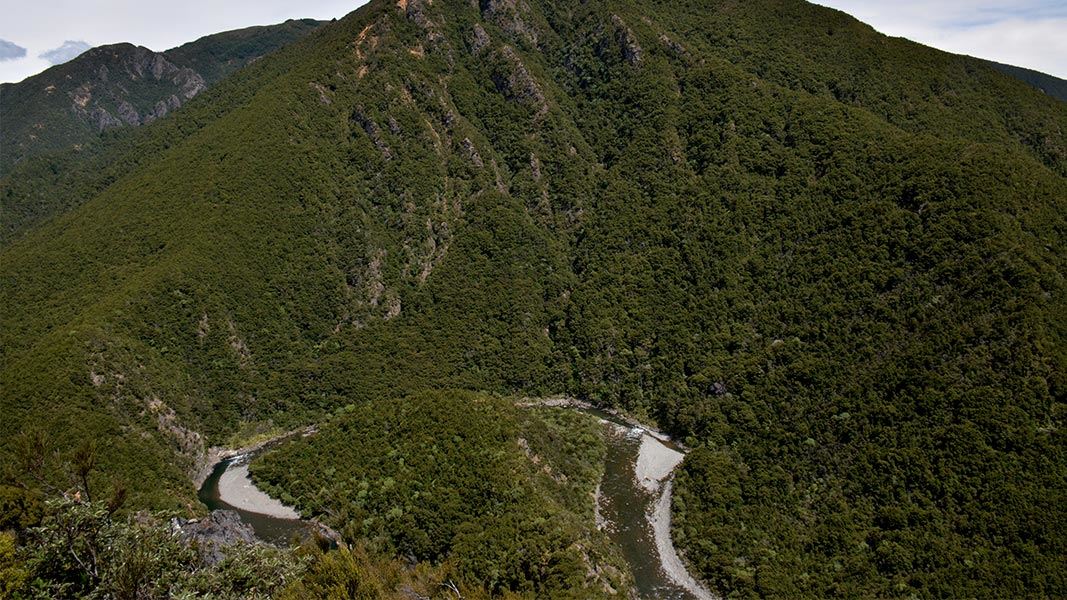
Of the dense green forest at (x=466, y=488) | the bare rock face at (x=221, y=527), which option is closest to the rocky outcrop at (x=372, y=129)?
the dense green forest at (x=466, y=488)

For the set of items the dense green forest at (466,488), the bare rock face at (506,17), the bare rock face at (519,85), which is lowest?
the dense green forest at (466,488)

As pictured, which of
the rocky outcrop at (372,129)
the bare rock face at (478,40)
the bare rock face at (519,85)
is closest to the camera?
the rocky outcrop at (372,129)

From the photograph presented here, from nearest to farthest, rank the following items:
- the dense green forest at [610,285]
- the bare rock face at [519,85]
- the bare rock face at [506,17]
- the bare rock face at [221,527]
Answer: the bare rock face at [221,527] < the dense green forest at [610,285] < the bare rock face at [519,85] < the bare rock face at [506,17]

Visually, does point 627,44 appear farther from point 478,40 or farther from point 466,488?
point 466,488

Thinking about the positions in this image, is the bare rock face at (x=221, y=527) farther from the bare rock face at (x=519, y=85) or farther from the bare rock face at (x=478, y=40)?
the bare rock face at (x=478, y=40)

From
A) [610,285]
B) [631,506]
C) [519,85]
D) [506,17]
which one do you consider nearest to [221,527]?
[631,506]

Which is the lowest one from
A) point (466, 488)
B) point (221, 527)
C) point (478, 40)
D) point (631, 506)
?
point (631, 506)
